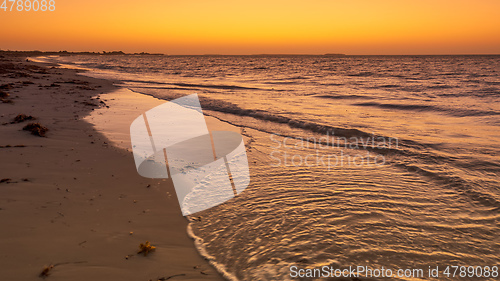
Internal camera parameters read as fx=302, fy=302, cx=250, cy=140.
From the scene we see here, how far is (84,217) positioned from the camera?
3.84 metres

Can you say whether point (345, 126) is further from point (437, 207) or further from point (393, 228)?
point (393, 228)

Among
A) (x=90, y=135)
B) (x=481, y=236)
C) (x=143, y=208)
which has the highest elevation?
(x=90, y=135)

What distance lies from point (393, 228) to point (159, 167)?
14.0 ft

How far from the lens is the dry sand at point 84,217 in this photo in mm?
2990

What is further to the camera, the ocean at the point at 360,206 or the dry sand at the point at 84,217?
the ocean at the point at 360,206

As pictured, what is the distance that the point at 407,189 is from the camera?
17.8 feet

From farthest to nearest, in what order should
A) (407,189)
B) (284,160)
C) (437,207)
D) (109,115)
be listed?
(109,115) < (284,160) < (407,189) < (437,207)

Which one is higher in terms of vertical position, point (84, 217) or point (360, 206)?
point (84, 217)

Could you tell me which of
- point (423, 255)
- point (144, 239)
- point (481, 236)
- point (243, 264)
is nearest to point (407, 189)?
point (481, 236)

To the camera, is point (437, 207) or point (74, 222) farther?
point (437, 207)

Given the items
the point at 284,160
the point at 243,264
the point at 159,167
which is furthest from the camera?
the point at 284,160

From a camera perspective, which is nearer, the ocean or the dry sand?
the dry sand

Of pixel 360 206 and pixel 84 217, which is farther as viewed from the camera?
pixel 360 206

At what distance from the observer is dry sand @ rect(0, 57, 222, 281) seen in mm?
2990
